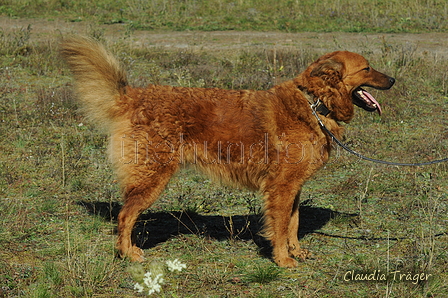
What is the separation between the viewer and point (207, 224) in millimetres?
5473

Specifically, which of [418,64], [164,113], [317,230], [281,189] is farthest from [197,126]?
[418,64]

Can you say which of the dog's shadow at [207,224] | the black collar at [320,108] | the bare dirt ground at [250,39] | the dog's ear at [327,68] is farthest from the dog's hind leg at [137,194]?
the bare dirt ground at [250,39]

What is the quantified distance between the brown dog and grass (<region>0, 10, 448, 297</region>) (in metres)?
0.43

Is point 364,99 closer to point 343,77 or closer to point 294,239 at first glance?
point 343,77

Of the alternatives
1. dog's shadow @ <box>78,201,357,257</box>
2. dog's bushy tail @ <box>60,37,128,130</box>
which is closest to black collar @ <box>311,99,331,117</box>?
dog's shadow @ <box>78,201,357,257</box>

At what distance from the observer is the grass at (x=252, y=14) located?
15.9 metres

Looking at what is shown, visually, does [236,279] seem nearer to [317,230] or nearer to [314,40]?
[317,230]

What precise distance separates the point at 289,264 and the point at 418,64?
7.55m

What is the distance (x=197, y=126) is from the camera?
4.55 m

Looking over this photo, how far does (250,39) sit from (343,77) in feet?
32.8

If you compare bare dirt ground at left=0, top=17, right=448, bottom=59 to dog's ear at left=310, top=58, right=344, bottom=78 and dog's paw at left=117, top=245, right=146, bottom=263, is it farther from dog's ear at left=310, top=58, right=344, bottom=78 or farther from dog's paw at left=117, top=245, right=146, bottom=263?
dog's paw at left=117, top=245, right=146, bottom=263

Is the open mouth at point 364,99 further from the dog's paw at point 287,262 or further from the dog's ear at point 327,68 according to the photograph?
the dog's paw at point 287,262

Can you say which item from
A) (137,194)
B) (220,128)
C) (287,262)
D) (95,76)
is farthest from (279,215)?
→ (95,76)

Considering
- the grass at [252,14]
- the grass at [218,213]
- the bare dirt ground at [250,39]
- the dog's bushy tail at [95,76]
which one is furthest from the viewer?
the grass at [252,14]
